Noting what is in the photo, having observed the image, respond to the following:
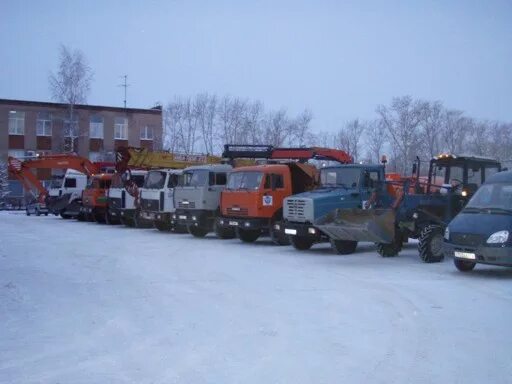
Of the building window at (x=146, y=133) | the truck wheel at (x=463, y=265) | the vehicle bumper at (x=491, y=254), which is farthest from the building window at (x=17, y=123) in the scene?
the vehicle bumper at (x=491, y=254)

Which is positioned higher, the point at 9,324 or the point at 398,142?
the point at 398,142

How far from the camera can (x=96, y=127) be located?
58438mm

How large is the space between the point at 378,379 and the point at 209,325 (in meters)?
2.95

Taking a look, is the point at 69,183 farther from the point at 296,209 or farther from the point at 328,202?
the point at 328,202

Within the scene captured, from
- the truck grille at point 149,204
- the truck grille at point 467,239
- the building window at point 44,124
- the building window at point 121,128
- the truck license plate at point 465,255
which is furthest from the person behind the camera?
the building window at point 121,128

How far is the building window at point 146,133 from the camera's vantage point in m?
60.4

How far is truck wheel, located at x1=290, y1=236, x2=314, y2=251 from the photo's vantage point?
722 inches

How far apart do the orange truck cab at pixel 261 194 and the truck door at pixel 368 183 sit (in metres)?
2.57

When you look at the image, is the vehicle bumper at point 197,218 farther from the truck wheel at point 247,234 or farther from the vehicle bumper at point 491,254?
the vehicle bumper at point 491,254

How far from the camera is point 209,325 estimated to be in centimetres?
865

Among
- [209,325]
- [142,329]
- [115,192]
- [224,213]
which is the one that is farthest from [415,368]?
[115,192]

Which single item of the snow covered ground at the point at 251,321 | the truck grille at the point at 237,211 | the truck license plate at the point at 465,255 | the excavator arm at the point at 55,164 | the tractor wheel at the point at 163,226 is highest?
the excavator arm at the point at 55,164

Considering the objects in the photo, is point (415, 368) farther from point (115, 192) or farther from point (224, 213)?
point (115, 192)

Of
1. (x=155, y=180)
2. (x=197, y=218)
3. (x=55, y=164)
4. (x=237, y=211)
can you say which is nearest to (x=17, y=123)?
(x=55, y=164)
